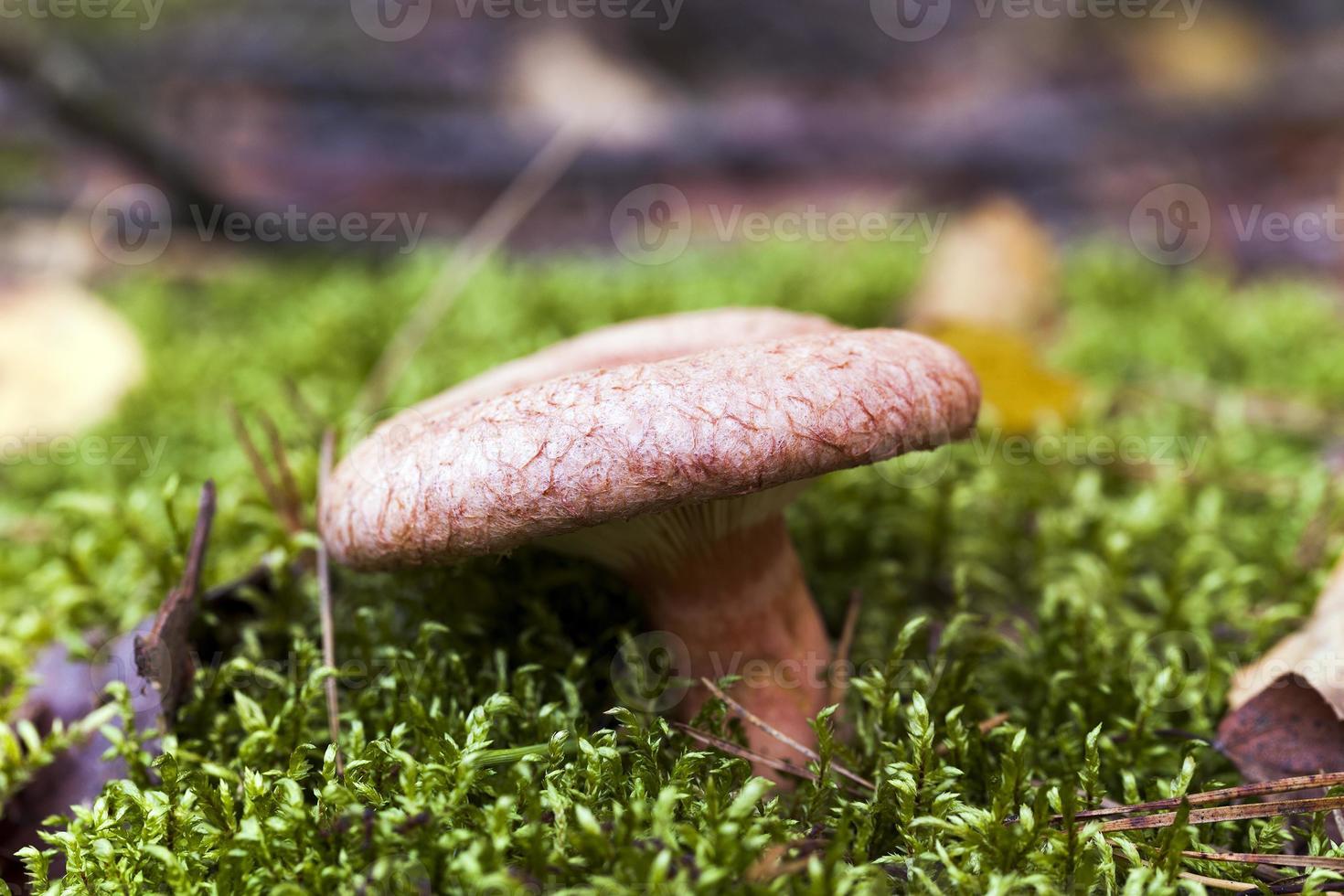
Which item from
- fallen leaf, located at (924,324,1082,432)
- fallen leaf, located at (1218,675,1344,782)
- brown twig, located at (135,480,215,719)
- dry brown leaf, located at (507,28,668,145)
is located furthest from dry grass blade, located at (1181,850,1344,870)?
dry brown leaf, located at (507,28,668,145)

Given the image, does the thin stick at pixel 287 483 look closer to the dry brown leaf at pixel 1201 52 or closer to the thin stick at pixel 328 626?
the thin stick at pixel 328 626

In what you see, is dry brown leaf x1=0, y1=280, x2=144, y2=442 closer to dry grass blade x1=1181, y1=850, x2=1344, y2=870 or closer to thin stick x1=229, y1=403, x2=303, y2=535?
thin stick x1=229, y1=403, x2=303, y2=535

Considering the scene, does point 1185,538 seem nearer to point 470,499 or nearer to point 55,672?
point 470,499

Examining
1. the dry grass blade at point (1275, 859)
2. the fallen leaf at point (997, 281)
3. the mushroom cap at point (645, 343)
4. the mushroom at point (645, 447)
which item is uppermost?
the fallen leaf at point (997, 281)

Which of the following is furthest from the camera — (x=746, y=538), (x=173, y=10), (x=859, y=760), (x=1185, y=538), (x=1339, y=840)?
(x=173, y=10)

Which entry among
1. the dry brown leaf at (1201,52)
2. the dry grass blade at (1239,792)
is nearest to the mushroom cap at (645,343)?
the dry grass blade at (1239,792)

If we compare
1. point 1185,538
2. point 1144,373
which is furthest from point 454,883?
point 1144,373
